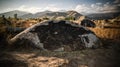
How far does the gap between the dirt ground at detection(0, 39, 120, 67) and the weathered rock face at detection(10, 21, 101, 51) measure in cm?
32

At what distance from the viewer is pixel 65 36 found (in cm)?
442

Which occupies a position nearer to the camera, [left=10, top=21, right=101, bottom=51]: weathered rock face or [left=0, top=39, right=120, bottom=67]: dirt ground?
[left=0, top=39, right=120, bottom=67]: dirt ground

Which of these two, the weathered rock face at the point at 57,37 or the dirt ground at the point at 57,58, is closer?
the dirt ground at the point at 57,58

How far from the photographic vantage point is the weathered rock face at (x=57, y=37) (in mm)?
4020

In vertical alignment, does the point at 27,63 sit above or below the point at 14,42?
below

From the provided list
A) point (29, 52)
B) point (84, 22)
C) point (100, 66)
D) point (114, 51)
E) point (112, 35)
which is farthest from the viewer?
point (84, 22)

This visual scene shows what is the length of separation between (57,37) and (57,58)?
116 cm

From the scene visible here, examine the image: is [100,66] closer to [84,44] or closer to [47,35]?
[84,44]

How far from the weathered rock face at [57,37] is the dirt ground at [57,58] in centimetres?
32

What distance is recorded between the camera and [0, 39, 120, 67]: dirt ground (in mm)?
2936

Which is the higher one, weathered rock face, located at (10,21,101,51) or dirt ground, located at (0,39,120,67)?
weathered rock face, located at (10,21,101,51)

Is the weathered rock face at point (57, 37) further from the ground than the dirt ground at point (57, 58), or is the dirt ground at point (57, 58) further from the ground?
the weathered rock face at point (57, 37)

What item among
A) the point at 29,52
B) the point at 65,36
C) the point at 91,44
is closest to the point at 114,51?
the point at 91,44

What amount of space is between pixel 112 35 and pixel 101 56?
2528 mm
